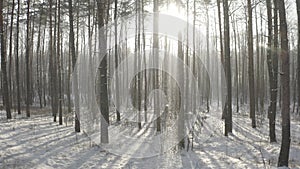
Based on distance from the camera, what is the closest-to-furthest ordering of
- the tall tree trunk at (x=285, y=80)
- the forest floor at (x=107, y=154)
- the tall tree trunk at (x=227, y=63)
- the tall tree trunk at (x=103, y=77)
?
the tall tree trunk at (x=285, y=80)
the forest floor at (x=107, y=154)
the tall tree trunk at (x=103, y=77)
the tall tree trunk at (x=227, y=63)

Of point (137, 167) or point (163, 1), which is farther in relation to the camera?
point (163, 1)

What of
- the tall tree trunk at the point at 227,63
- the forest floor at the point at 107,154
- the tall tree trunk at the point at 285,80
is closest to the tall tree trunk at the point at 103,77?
the forest floor at the point at 107,154

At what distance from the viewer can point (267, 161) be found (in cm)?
923

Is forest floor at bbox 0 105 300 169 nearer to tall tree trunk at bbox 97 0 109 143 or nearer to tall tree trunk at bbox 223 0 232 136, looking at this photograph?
tall tree trunk at bbox 97 0 109 143

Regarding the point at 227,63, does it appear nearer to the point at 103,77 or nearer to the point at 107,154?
the point at 103,77

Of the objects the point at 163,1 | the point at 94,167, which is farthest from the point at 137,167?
the point at 163,1

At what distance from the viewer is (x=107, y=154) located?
9984 mm

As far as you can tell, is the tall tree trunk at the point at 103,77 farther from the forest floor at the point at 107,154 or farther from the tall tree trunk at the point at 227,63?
the tall tree trunk at the point at 227,63

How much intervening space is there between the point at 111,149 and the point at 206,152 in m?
3.18

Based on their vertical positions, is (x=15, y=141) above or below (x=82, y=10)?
below

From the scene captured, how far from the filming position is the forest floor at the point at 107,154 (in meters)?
8.59

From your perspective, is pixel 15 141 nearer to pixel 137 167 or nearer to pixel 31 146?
pixel 31 146

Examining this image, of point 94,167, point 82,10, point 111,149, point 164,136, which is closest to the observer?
point 94,167

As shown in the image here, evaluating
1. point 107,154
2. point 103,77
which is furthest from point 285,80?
point 103,77
